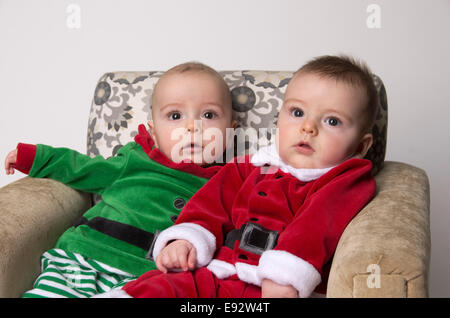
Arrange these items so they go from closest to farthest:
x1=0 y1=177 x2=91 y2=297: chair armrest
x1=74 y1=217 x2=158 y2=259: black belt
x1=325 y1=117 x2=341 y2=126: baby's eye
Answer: x1=0 y1=177 x2=91 y2=297: chair armrest, x1=325 y1=117 x2=341 y2=126: baby's eye, x1=74 y1=217 x2=158 y2=259: black belt

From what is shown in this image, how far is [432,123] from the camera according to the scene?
108 inches

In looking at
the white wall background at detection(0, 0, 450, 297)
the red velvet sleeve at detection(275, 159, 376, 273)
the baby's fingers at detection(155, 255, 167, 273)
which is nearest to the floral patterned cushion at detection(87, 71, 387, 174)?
the red velvet sleeve at detection(275, 159, 376, 273)

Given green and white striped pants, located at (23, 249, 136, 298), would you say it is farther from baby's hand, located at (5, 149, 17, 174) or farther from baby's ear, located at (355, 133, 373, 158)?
baby's ear, located at (355, 133, 373, 158)

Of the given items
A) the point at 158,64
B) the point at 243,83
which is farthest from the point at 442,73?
the point at 158,64

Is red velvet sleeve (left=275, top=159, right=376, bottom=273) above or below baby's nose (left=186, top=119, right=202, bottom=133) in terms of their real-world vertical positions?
below

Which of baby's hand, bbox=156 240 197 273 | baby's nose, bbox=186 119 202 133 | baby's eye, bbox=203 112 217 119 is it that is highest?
baby's eye, bbox=203 112 217 119

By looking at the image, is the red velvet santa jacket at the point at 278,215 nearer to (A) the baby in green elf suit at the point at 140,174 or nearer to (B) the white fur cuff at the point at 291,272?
(B) the white fur cuff at the point at 291,272

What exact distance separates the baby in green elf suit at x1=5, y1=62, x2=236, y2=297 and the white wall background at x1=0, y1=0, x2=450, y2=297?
0.97m

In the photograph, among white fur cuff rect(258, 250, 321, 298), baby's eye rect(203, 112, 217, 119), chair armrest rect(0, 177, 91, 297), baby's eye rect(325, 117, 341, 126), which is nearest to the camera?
white fur cuff rect(258, 250, 321, 298)

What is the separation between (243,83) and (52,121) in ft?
4.88

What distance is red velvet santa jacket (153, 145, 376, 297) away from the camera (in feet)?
4.33

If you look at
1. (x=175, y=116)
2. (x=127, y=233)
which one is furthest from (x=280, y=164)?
(x=127, y=233)

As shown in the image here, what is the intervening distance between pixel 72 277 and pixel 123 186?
0.38 meters
